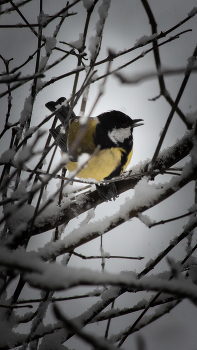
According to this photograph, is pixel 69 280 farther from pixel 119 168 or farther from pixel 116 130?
pixel 116 130

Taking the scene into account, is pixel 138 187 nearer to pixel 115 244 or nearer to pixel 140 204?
pixel 140 204

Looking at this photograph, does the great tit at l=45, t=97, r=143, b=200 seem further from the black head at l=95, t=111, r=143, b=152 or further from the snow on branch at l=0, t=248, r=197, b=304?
the snow on branch at l=0, t=248, r=197, b=304

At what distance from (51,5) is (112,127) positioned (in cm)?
81

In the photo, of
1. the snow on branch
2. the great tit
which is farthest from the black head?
the snow on branch

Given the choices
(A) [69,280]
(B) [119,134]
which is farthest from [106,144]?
(A) [69,280]

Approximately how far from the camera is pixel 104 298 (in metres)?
0.89

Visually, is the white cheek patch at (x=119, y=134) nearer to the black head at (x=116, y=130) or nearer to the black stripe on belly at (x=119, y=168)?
the black head at (x=116, y=130)

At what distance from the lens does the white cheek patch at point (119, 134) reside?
5.17ft

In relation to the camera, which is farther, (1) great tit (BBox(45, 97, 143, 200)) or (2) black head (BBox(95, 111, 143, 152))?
(2) black head (BBox(95, 111, 143, 152))

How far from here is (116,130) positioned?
1616 millimetres

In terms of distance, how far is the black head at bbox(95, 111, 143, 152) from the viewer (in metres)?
1.56

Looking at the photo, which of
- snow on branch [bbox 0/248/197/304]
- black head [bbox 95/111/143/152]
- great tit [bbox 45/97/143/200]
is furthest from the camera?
black head [bbox 95/111/143/152]

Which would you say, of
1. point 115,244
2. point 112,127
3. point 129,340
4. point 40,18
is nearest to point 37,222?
point 40,18

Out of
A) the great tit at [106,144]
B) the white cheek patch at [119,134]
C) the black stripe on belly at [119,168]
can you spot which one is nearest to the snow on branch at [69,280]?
the great tit at [106,144]
